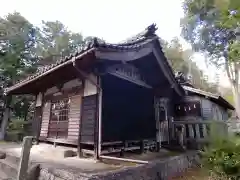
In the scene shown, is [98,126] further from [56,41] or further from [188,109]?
[56,41]

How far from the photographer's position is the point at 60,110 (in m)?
7.77

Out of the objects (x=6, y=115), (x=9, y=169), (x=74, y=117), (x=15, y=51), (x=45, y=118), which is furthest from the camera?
(x=6, y=115)

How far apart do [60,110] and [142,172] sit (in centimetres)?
456

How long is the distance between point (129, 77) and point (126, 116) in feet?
4.93

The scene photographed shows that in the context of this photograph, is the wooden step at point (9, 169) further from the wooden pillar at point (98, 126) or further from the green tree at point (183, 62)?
the green tree at point (183, 62)

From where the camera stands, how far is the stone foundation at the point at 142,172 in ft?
12.6

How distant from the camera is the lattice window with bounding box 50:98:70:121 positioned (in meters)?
7.45

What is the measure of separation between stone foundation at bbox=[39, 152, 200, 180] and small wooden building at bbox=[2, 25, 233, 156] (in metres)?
1.52

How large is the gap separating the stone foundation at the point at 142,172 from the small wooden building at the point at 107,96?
1.52 metres

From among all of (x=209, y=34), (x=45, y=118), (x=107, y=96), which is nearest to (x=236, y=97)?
(x=209, y=34)

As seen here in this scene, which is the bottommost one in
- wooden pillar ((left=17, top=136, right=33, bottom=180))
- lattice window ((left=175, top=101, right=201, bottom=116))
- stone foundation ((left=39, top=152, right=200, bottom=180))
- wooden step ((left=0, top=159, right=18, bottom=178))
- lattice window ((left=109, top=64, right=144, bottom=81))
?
wooden step ((left=0, top=159, right=18, bottom=178))

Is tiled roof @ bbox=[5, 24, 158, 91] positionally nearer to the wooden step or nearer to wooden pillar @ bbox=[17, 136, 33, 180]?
wooden pillar @ bbox=[17, 136, 33, 180]

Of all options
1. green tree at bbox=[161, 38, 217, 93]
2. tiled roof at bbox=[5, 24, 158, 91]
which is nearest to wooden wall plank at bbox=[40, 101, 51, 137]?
tiled roof at bbox=[5, 24, 158, 91]

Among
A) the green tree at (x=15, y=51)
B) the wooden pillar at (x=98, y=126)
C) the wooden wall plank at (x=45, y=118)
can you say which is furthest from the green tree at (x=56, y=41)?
the wooden pillar at (x=98, y=126)
